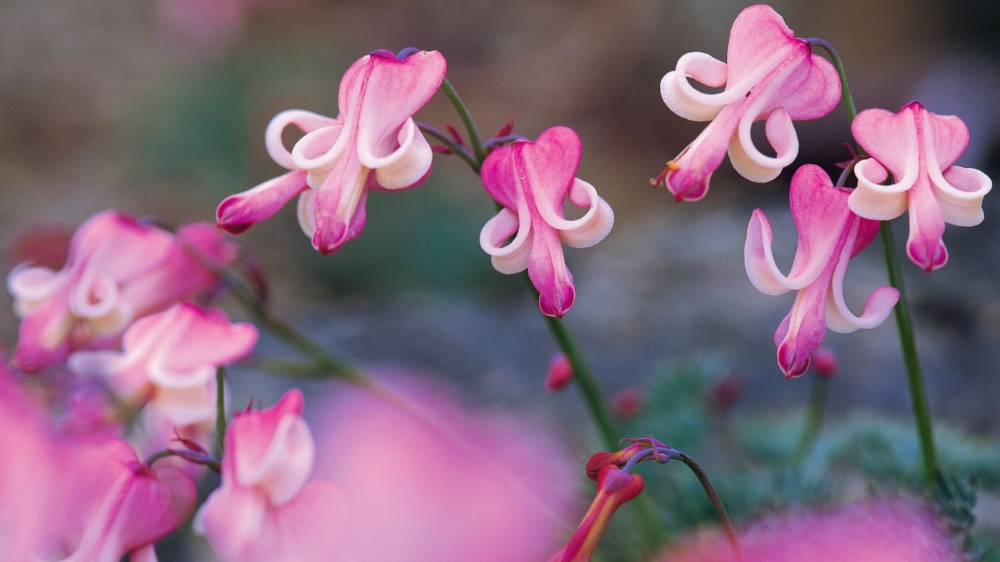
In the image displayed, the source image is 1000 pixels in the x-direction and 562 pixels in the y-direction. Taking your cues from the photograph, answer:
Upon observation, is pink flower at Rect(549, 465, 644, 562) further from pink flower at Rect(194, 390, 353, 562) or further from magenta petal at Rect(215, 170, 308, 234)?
magenta petal at Rect(215, 170, 308, 234)

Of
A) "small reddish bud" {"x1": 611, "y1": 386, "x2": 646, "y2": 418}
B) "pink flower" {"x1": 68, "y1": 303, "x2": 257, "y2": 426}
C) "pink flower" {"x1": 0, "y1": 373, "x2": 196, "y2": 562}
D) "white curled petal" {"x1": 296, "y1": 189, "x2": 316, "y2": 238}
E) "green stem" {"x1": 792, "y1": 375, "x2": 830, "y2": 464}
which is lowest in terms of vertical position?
"green stem" {"x1": 792, "y1": 375, "x2": 830, "y2": 464}

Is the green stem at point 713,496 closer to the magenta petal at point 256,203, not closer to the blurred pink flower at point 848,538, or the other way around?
the blurred pink flower at point 848,538

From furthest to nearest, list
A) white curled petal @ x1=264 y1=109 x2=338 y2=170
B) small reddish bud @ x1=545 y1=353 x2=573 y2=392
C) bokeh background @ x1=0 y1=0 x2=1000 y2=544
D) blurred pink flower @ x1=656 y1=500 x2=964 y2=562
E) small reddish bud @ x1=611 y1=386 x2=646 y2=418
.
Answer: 1. bokeh background @ x1=0 y1=0 x2=1000 y2=544
2. small reddish bud @ x1=611 y1=386 x2=646 y2=418
3. small reddish bud @ x1=545 y1=353 x2=573 y2=392
4. white curled petal @ x1=264 y1=109 x2=338 y2=170
5. blurred pink flower @ x1=656 y1=500 x2=964 y2=562

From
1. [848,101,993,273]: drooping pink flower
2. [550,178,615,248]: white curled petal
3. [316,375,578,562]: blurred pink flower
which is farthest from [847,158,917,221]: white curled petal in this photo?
[316,375,578,562]: blurred pink flower

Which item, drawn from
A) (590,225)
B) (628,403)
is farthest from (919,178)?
(628,403)

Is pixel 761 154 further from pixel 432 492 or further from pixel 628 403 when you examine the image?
pixel 628 403

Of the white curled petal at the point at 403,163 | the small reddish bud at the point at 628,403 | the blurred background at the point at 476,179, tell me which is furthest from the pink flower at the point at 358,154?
the blurred background at the point at 476,179
